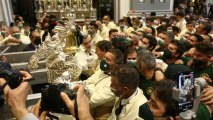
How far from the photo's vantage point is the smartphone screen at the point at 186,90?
0.76 metres

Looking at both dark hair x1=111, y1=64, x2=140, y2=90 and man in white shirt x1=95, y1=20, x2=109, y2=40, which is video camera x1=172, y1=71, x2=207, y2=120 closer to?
dark hair x1=111, y1=64, x2=140, y2=90

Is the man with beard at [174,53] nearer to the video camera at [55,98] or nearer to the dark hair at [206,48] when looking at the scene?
the dark hair at [206,48]

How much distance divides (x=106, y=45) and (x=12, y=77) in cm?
136

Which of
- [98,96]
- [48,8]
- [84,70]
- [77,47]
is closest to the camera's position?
[98,96]

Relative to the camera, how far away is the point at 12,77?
43.6 inches

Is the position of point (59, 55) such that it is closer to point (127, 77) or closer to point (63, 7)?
point (127, 77)

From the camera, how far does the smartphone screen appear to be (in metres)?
0.76

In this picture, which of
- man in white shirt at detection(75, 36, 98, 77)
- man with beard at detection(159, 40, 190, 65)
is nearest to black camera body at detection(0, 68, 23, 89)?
man in white shirt at detection(75, 36, 98, 77)

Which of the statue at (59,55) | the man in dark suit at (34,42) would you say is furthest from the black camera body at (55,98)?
the man in dark suit at (34,42)

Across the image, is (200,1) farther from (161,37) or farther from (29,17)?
(161,37)

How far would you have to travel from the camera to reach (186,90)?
77 centimetres

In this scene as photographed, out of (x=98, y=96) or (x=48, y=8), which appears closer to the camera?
(x=98, y=96)

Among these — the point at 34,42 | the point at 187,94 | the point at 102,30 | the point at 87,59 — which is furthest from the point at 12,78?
the point at 102,30

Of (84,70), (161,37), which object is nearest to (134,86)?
(84,70)
